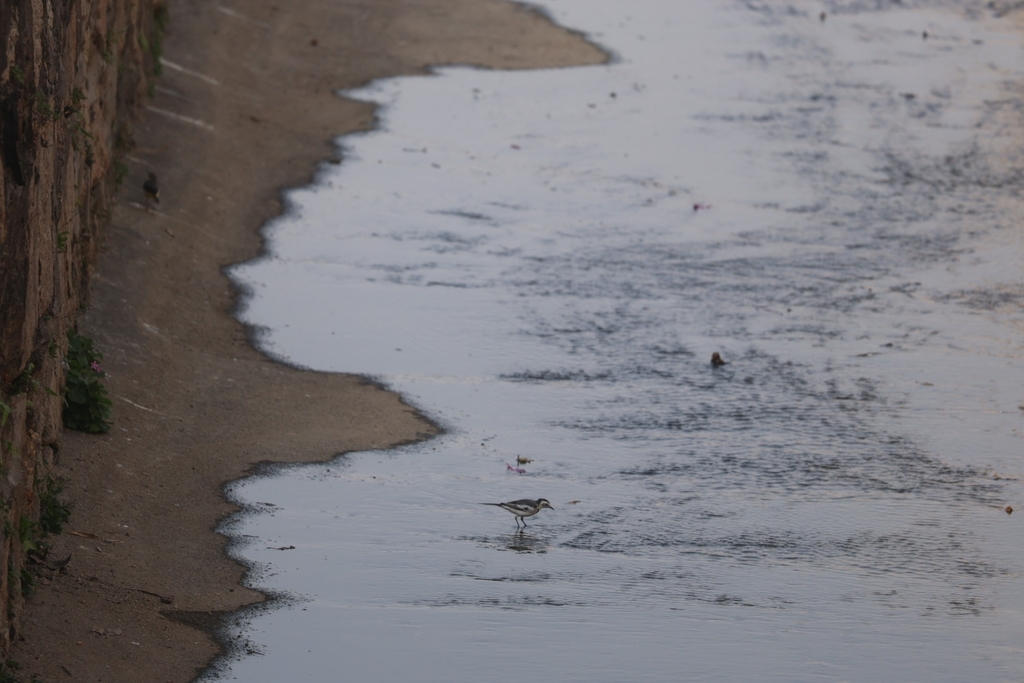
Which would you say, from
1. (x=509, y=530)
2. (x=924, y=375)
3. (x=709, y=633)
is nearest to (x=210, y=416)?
(x=509, y=530)

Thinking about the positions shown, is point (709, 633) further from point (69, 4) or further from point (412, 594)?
point (69, 4)

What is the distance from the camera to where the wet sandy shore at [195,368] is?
7414 millimetres

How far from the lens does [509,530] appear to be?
8.69m

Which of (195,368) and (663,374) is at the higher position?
(663,374)

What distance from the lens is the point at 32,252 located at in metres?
7.05

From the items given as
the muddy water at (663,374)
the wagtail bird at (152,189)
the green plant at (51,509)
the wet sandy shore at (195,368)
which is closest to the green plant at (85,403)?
the wet sandy shore at (195,368)

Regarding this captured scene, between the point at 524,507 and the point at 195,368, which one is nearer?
the point at 524,507

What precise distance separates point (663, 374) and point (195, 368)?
3.81 meters

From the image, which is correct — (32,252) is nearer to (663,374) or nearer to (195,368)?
(195,368)

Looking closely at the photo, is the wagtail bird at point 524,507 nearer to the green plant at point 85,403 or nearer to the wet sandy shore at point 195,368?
the wet sandy shore at point 195,368

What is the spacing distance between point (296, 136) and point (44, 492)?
9423 millimetres

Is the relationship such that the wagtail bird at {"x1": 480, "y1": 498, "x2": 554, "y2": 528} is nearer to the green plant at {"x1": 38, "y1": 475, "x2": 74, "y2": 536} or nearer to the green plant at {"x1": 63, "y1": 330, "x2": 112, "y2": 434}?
the green plant at {"x1": 38, "y1": 475, "x2": 74, "y2": 536}

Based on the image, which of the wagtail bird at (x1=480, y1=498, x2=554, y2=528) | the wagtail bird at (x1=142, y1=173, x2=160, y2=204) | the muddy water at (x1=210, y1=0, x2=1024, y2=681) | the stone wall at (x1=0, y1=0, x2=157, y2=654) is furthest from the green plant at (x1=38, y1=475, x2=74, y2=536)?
the wagtail bird at (x1=142, y1=173, x2=160, y2=204)

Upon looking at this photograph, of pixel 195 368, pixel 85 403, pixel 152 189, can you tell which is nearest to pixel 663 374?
pixel 195 368
